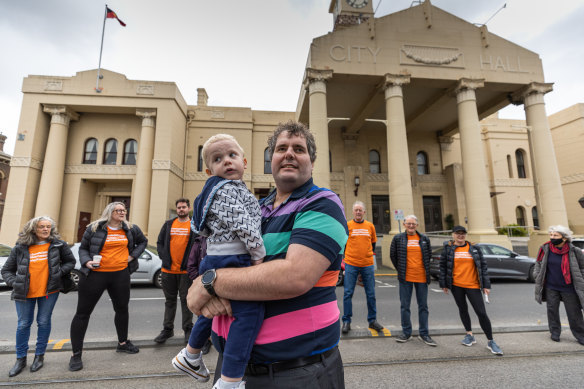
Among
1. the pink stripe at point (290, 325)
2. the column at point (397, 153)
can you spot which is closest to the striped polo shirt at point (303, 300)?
the pink stripe at point (290, 325)

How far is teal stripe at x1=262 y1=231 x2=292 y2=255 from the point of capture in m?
1.27

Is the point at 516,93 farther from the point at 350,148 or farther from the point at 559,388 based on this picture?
the point at 559,388

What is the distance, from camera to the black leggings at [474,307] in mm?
4176

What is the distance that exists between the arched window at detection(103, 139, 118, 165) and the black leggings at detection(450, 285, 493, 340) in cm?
2156

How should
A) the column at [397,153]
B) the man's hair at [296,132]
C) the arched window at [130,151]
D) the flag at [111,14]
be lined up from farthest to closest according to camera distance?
the arched window at [130,151] < the flag at [111,14] < the column at [397,153] < the man's hair at [296,132]

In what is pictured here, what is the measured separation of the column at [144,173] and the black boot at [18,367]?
48.7 ft

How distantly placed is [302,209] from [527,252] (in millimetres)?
21192

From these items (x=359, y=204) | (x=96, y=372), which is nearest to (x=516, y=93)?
(x=359, y=204)

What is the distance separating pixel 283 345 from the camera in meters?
1.22

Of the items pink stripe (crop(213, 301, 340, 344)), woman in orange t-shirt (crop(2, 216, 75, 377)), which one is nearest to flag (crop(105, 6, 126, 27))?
woman in orange t-shirt (crop(2, 216, 75, 377))

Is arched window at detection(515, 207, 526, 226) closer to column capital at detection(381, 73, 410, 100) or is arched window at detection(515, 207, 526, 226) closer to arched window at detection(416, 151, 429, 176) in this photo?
arched window at detection(416, 151, 429, 176)

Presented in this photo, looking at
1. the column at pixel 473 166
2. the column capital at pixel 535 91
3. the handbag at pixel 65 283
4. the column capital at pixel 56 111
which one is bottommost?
the handbag at pixel 65 283

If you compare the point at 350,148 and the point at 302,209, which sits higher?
the point at 350,148

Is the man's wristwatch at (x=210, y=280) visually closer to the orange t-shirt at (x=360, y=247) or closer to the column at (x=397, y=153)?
the orange t-shirt at (x=360, y=247)
